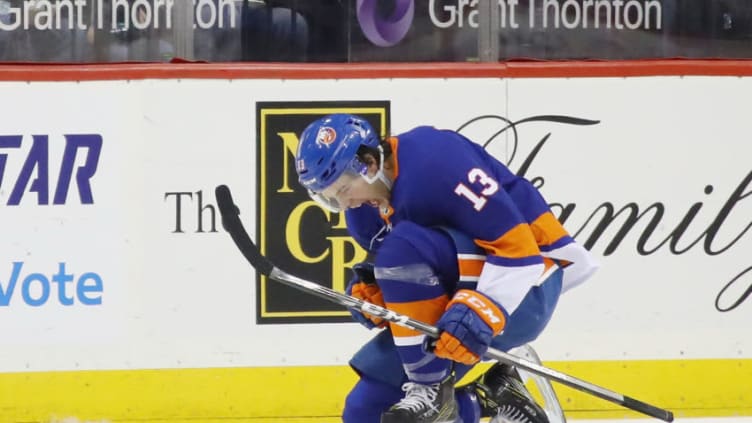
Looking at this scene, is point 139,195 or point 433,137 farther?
point 139,195

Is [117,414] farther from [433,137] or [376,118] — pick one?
[433,137]

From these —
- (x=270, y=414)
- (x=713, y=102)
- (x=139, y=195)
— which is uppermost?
(x=713, y=102)

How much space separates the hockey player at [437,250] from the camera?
3143 millimetres

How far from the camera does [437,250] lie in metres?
3.19

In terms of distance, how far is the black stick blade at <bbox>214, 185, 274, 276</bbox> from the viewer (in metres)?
3.50

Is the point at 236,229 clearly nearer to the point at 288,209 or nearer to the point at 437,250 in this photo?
the point at 288,209

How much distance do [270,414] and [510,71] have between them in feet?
4.16

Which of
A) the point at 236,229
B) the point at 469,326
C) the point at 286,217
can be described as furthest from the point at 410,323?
the point at 286,217

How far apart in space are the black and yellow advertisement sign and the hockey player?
1121 mm

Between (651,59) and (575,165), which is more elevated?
(651,59)

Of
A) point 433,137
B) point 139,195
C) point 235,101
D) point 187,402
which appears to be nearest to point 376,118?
point 235,101

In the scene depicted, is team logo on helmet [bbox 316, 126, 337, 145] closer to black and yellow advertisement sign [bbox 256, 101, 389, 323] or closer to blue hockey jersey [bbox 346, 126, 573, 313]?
blue hockey jersey [bbox 346, 126, 573, 313]

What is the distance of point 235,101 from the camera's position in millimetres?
4543

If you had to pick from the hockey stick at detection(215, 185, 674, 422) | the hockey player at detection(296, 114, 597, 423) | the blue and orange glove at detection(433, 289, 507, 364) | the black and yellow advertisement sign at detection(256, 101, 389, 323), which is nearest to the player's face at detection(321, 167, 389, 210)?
the hockey player at detection(296, 114, 597, 423)
